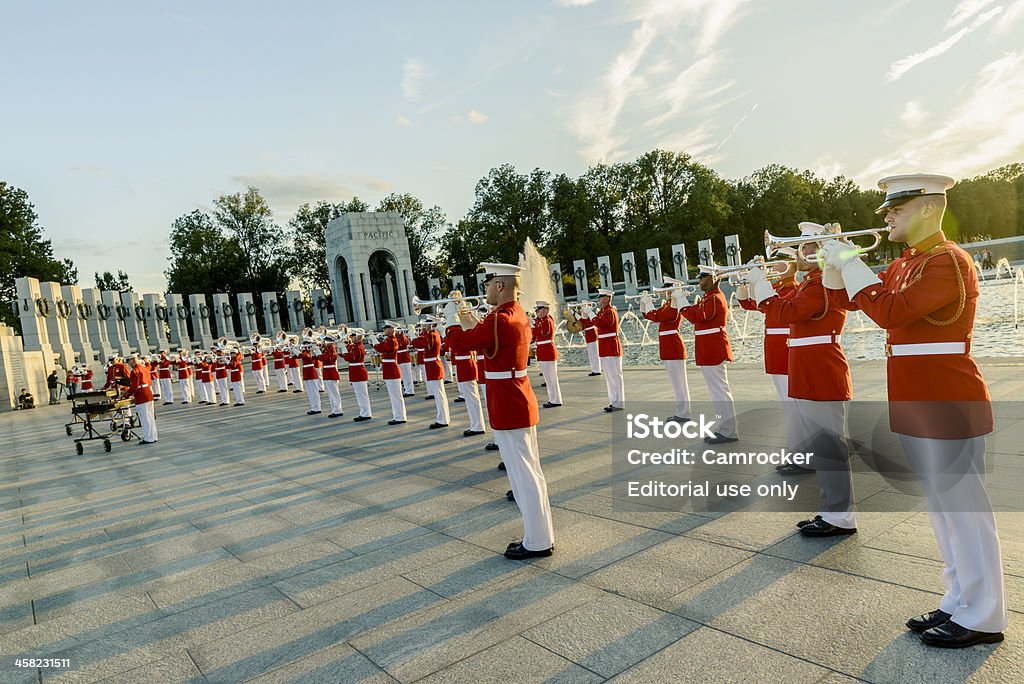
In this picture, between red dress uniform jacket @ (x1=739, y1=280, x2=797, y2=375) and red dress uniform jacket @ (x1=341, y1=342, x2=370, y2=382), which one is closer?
red dress uniform jacket @ (x1=739, y1=280, x2=797, y2=375)

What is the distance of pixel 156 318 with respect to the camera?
40656mm

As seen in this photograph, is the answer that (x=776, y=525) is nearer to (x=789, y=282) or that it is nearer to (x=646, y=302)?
(x=789, y=282)

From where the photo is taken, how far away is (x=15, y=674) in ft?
13.1

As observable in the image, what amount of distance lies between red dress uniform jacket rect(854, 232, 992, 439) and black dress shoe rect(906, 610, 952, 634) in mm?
895

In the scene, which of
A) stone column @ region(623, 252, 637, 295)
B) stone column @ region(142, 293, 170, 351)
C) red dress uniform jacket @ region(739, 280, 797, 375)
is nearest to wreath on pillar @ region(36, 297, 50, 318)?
stone column @ region(142, 293, 170, 351)

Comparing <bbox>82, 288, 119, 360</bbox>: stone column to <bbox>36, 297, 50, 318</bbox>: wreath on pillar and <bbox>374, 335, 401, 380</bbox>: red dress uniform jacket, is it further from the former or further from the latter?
<bbox>374, 335, 401, 380</bbox>: red dress uniform jacket

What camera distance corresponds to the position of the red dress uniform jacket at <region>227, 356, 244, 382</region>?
2206 centimetres

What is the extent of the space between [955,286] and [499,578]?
3.31 m

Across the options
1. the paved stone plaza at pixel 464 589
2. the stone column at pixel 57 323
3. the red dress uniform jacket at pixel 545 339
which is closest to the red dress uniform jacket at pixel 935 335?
the paved stone plaza at pixel 464 589

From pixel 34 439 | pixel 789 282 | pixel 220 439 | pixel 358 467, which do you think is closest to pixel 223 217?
pixel 34 439

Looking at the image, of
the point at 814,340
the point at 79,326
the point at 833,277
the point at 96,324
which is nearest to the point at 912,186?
the point at 833,277

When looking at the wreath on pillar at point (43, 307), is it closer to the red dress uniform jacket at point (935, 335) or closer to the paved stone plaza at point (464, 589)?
the paved stone plaza at point (464, 589)

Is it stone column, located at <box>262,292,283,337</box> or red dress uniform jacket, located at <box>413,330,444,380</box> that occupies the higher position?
stone column, located at <box>262,292,283,337</box>

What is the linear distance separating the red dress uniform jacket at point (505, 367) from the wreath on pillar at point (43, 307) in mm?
37068
